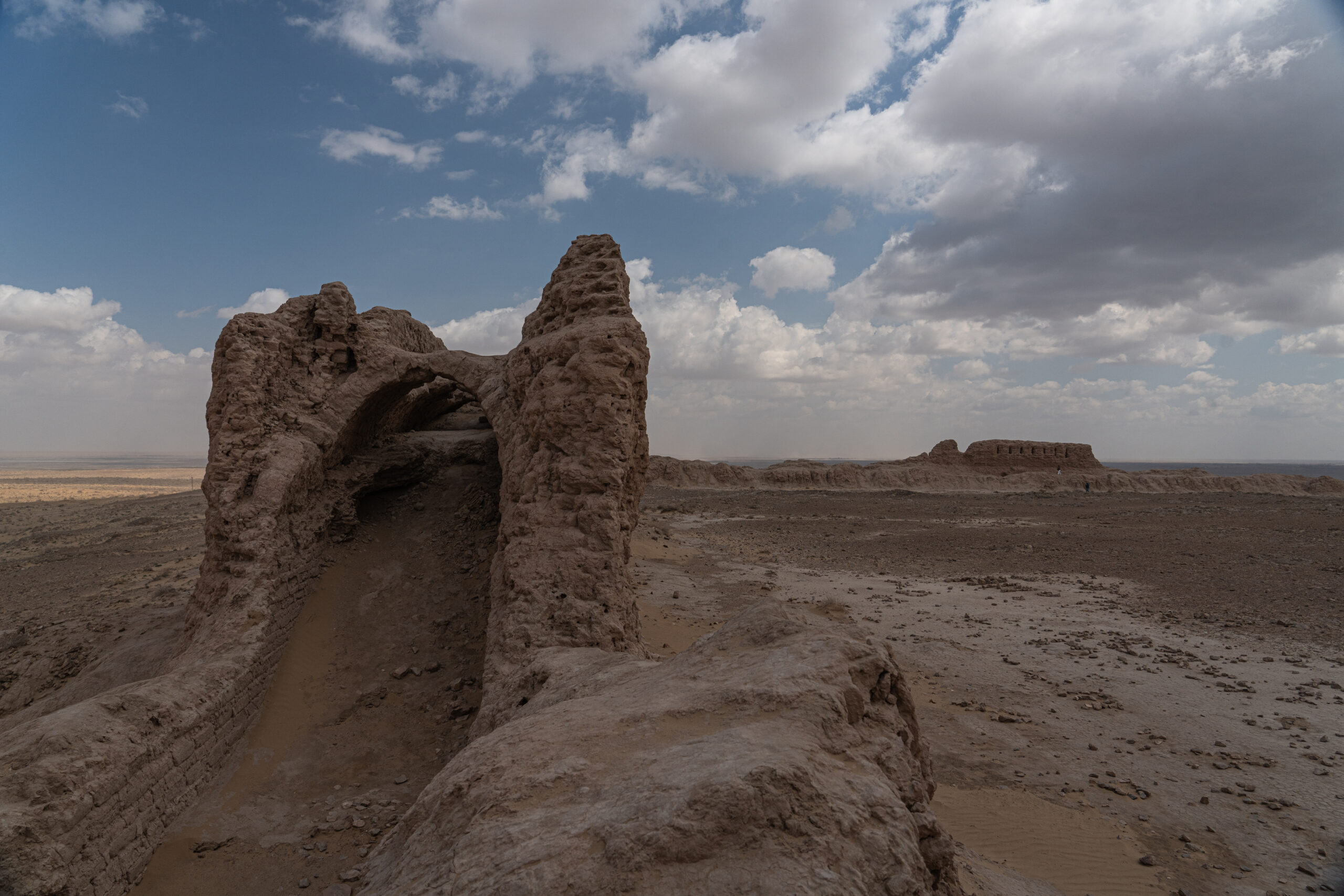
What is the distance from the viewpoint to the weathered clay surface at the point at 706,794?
92.1 inches

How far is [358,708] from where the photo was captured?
6238mm

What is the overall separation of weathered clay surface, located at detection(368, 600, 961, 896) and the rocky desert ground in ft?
0.05

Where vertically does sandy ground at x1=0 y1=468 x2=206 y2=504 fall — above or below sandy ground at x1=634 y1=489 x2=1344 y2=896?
above

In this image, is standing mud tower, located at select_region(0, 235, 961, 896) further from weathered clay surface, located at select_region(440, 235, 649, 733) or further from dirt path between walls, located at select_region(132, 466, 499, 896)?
dirt path between walls, located at select_region(132, 466, 499, 896)

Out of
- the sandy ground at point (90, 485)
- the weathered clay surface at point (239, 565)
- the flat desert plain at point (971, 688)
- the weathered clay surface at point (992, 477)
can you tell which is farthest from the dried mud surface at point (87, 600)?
the weathered clay surface at point (992, 477)

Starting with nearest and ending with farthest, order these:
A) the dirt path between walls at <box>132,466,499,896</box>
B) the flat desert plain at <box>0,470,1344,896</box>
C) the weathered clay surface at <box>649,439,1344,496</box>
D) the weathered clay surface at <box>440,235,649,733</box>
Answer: the dirt path between walls at <box>132,466,499,896</box> < the flat desert plain at <box>0,470,1344,896</box> < the weathered clay surface at <box>440,235,649,733</box> < the weathered clay surface at <box>649,439,1344,496</box>

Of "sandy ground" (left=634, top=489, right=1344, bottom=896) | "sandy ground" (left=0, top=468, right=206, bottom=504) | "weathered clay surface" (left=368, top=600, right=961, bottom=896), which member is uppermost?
"weathered clay surface" (left=368, top=600, right=961, bottom=896)

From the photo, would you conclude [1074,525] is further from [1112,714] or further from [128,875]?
[128,875]

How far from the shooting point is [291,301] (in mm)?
8094

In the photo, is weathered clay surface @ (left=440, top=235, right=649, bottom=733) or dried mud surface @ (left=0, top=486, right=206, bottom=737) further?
dried mud surface @ (left=0, top=486, right=206, bottom=737)

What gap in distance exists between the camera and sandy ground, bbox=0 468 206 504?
39219 millimetres

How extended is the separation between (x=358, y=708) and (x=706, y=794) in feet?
16.6

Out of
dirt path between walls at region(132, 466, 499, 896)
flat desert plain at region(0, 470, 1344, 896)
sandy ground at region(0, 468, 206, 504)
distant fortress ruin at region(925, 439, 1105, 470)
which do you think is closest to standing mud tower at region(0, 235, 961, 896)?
dirt path between walls at region(132, 466, 499, 896)

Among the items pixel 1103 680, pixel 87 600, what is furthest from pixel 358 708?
pixel 87 600
